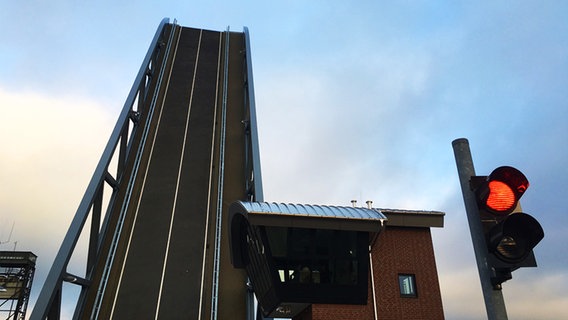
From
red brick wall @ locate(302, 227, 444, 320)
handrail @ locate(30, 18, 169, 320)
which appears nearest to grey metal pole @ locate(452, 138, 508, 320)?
handrail @ locate(30, 18, 169, 320)

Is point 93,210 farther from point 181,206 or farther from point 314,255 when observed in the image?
point 314,255

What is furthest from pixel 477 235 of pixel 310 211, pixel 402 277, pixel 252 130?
pixel 402 277

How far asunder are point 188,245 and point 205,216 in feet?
5.26

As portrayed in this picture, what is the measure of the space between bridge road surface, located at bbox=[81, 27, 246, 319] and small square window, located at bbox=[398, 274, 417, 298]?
38.5 feet

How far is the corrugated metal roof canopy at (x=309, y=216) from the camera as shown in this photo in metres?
10.2

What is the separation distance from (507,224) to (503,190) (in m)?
0.28

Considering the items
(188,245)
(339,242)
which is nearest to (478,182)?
(339,242)

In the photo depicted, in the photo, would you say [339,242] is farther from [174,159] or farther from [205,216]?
[174,159]

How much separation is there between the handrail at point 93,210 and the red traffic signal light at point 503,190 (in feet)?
44.3

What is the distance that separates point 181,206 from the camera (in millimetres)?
19625

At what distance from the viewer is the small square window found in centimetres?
2605

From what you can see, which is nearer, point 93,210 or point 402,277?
point 93,210

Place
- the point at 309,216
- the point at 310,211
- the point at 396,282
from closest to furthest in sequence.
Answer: the point at 309,216, the point at 310,211, the point at 396,282

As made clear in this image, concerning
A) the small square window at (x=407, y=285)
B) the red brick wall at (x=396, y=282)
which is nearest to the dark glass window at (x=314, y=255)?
the red brick wall at (x=396, y=282)
